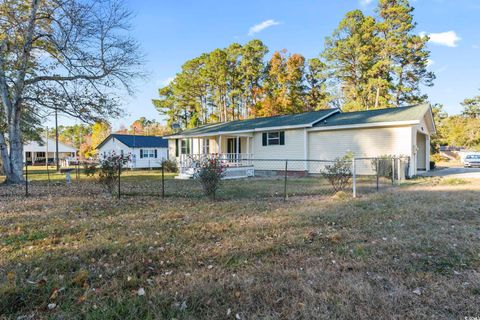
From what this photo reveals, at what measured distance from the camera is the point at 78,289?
2.82m

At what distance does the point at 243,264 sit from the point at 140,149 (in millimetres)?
27595

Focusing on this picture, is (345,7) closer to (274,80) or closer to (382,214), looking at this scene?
(274,80)

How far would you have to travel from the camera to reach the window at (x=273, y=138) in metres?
17.1

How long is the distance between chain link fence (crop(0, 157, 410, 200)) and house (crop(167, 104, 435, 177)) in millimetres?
444

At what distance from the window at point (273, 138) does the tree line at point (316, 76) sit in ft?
46.8

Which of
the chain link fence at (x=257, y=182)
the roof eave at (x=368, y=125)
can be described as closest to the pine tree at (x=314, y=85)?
the roof eave at (x=368, y=125)

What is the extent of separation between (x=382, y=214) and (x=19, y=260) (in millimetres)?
6124

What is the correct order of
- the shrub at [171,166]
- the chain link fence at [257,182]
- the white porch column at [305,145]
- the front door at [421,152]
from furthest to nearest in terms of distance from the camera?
the shrub at [171,166] → the front door at [421,152] → the white porch column at [305,145] → the chain link fence at [257,182]

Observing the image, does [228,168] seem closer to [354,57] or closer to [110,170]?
[110,170]

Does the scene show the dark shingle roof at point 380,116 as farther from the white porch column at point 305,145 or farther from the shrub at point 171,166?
the shrub at point 171,166

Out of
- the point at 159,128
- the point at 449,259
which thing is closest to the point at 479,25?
the point at 449,259

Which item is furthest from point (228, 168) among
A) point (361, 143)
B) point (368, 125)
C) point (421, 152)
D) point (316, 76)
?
point (316, 76)

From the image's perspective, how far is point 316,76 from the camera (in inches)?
1266

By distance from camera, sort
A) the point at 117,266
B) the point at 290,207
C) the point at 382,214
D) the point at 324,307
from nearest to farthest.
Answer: the point at 324,307
the point at 117,266
the point at 382,214
the point at 290,207
